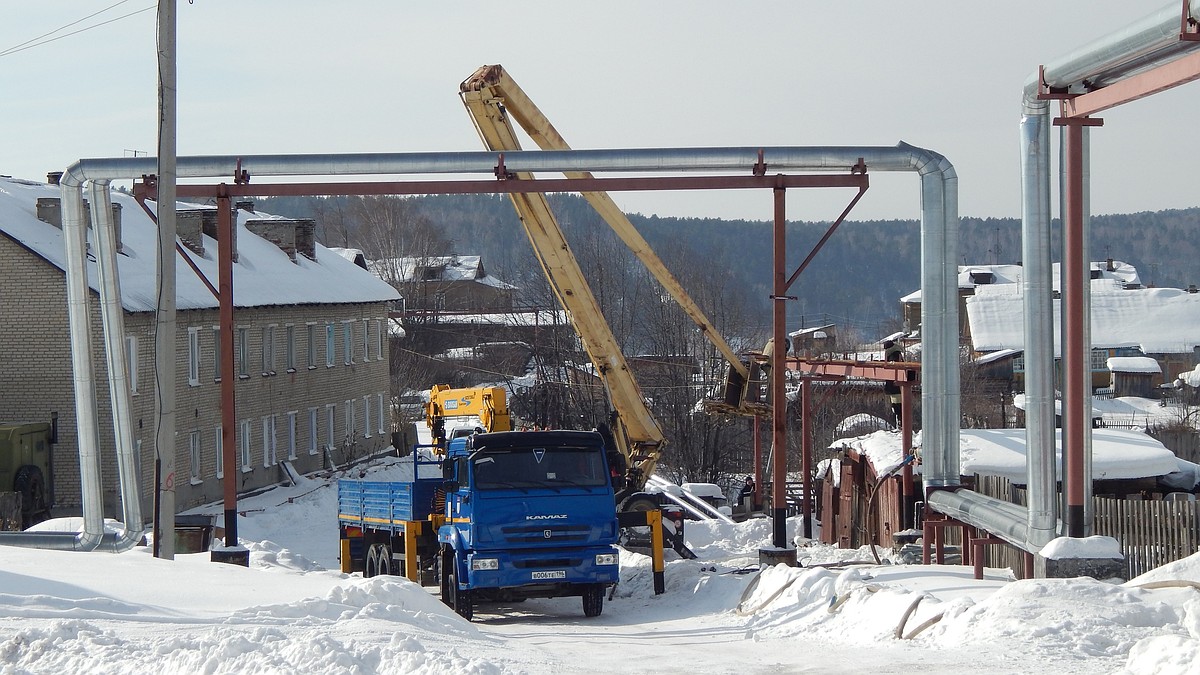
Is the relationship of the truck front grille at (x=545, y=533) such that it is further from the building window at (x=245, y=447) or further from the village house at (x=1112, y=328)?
the village house at (x=1112, y=328)

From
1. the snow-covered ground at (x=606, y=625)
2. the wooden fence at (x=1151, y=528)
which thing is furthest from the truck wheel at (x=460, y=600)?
the wooden fence at (x=1151, y=528)

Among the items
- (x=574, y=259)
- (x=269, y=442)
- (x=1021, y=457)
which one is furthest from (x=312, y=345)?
(x=1021, y=457)

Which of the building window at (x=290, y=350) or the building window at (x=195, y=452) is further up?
the building window at (x=290, y=350)

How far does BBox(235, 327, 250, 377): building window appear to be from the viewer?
37.9 metres

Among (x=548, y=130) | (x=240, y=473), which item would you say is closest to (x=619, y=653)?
(x=548, y=130)

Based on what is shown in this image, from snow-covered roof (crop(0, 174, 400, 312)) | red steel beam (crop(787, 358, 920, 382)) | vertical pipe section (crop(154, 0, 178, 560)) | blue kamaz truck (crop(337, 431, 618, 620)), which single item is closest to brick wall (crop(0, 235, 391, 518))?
snow-covered roof (crop(0, 174, 400, 312))

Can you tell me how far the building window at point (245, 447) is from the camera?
37500 millimetres

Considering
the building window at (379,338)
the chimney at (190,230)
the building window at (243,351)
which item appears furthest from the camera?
the building window at (379,338)

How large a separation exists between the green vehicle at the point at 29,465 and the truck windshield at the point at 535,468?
16.0 metres

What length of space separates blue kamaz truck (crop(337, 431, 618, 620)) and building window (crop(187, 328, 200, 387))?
65.2 feet

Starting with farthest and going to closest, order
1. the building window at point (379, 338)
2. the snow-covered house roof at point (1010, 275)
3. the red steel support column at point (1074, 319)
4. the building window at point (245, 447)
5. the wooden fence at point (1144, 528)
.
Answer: the snow-covered house roof at point (1010, 275), the building window at point (379, 338), the building window at point (245, 447), the wooden fence at point (1144, 528), the red steel support column at point (1074, 319)

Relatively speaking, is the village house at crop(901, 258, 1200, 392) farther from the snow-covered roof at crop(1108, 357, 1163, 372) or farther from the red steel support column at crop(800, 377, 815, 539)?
the red steel support column at crop(800, 377, 815, 539)

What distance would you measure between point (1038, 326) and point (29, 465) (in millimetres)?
23792

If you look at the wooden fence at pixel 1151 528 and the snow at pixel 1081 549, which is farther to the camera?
the wooden fence at pixel 1151 528
